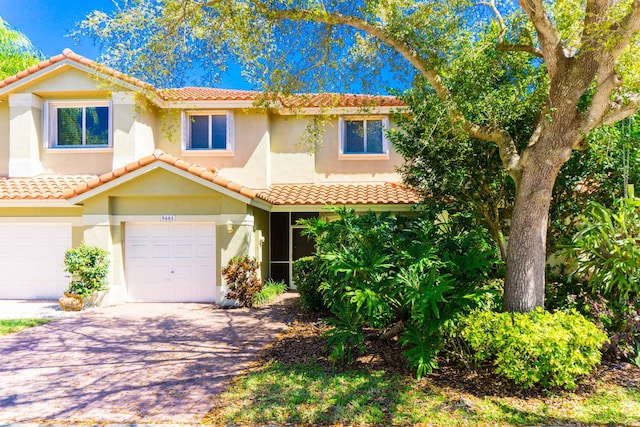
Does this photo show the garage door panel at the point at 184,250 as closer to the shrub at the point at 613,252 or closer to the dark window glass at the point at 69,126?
the dark window glass at the point at 69,126

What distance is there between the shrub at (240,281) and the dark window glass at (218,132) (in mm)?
5385

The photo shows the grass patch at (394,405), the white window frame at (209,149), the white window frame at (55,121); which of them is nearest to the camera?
the grass patch at (394,405)

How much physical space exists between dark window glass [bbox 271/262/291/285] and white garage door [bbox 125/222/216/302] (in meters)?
3.11

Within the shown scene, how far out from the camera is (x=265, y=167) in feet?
50.3

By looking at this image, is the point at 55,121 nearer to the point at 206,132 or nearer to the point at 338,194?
the point at 206,132

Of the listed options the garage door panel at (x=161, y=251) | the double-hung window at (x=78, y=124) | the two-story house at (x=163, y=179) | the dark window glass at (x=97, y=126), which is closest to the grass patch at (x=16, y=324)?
the two-story house at (x=163, y=179)

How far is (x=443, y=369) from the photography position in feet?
21.4

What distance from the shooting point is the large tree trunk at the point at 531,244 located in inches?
267

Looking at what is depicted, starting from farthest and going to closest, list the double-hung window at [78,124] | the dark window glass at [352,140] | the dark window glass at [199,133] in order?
1. the dark window glass at [352,140]
2. the dark window glass at [199,133]
3. the double-hung window at [78,124]

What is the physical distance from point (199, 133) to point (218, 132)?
744 mm

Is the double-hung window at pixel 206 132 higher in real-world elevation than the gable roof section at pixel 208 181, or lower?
higher

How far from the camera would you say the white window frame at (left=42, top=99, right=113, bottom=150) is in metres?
14.7

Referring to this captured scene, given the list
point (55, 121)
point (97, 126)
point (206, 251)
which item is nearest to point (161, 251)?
point (206, 251)

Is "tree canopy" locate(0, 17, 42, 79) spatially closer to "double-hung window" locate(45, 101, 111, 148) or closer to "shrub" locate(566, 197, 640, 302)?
"double-hung window" locate(45, 101, 111, 148)
